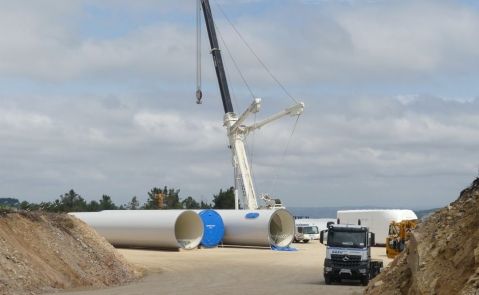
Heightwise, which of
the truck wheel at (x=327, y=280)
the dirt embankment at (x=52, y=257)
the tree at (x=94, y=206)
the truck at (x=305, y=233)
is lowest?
the truck wheel at (x=327, y=280)

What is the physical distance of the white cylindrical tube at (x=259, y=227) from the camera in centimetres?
6032

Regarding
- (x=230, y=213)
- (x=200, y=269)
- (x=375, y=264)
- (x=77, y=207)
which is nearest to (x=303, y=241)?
(x=230, y=213)

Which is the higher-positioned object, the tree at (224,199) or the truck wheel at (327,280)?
the tree at (224,199)

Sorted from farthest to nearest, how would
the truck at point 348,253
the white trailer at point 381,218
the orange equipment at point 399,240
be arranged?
the white trailer at point 381,218 → the orange equipment at point 399,240 → the truck at point 348,253

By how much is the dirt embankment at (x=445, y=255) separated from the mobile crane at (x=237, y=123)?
51197 mm

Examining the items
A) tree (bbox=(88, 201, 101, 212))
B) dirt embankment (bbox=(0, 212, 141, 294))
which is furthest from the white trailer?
tree (bbox=(88, 201, 101, 212))

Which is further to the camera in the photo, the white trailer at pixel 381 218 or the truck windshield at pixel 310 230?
the truck windshield at pixel 310 230

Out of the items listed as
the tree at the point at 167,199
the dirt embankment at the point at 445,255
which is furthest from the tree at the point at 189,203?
the dirt embankment at the point at 445,255

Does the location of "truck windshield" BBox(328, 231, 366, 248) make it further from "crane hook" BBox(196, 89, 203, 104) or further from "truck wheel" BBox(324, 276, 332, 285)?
"crane hook" BBox(196, 89, 203, 104)

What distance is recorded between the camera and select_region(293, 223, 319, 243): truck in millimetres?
73312

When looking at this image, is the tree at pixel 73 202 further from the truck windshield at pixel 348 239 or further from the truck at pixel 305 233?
the truck windshield at pixel 348 239

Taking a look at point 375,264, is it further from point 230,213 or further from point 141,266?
point 230,213

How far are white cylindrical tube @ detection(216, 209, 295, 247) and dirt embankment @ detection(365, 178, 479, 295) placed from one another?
3938cm

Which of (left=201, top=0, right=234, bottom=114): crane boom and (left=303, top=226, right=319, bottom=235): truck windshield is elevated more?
(left=201, top=0, right=234, bottom=114): crane boom
